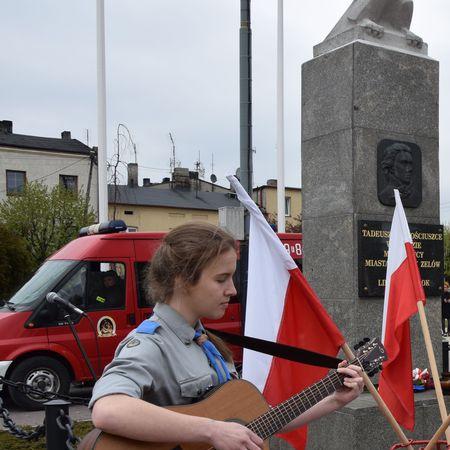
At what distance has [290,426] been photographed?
8.13 ft

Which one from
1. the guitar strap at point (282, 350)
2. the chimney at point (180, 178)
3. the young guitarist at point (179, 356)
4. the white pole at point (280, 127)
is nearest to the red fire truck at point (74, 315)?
the white pole at point (280, 127)

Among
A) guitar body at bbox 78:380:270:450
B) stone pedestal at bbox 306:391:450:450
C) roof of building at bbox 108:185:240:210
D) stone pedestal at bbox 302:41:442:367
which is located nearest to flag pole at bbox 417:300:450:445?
stone pedestal at bbox 306:391:450:450

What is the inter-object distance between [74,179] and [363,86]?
3245 cm

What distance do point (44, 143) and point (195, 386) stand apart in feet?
125

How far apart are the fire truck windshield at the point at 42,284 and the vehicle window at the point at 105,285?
0.31 metres

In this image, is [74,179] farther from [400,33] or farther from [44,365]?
[400,33]

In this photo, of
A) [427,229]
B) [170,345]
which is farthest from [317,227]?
[170,345]

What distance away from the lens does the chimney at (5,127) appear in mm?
37812

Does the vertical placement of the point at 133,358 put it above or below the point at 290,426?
above

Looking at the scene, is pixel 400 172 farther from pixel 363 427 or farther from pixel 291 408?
pixel 291 408

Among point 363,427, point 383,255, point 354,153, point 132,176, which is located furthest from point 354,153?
point 132,176

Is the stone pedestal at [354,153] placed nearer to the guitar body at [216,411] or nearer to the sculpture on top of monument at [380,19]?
the sculpture on top of monument at [380,19]

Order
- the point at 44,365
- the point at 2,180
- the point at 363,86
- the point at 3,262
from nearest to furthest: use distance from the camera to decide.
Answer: the point at 363,86 < the point at 44,365 < the point at 3,262 < the point at 2,180

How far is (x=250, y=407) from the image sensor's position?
2.30 m
